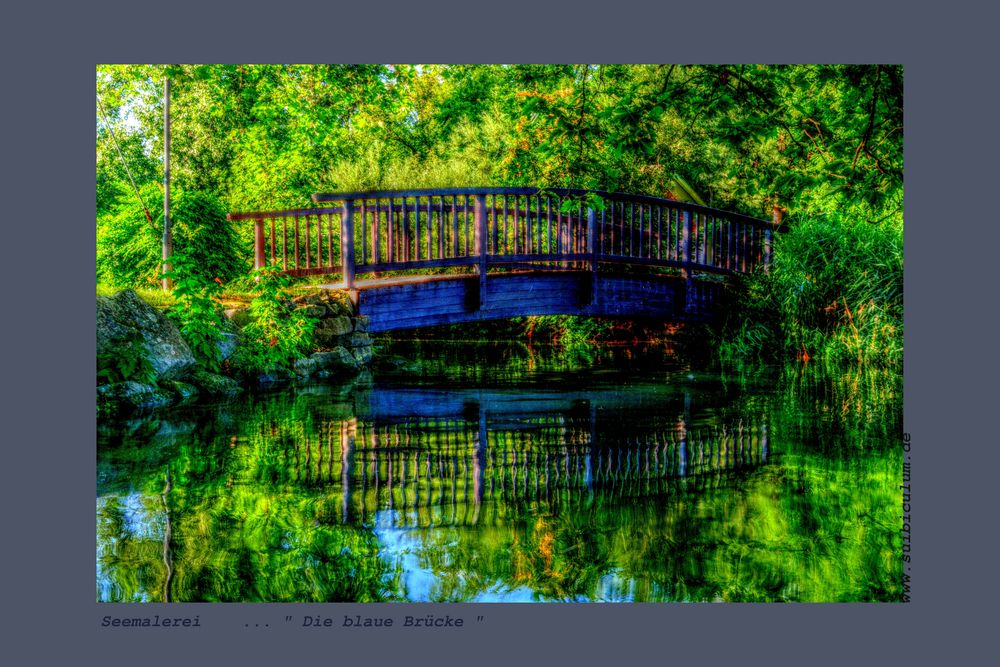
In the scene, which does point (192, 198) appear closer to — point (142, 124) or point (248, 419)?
point (142, 124)

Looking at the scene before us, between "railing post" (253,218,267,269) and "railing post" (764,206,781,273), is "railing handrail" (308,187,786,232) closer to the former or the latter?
"railing post" (764,206,781,273)

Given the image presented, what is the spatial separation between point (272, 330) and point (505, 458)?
385cm

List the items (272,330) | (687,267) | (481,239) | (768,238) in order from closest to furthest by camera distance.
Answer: (272,330)
(481,239)
(687,267)
(768,238)

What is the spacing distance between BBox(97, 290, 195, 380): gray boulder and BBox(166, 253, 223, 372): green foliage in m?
0.36

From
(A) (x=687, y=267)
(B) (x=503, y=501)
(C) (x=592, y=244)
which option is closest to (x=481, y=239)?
(C) (x=592, y=244)

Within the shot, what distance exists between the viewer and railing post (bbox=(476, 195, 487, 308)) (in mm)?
8727

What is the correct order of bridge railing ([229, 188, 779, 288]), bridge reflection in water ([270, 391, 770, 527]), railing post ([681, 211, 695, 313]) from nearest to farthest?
bridge reflection in water ([270, 391, 770, 527]), bridge railing ([229, 188, 779, 288]), railing post ([681, 211, 695, 313])

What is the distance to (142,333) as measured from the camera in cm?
639

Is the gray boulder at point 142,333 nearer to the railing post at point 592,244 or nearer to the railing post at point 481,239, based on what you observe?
the railing post at point 481,239

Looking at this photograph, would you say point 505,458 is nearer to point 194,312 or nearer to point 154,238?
point 194,312

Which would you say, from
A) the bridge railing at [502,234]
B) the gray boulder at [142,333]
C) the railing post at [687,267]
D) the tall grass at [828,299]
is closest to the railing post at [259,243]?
the bridge railing at [502,234]

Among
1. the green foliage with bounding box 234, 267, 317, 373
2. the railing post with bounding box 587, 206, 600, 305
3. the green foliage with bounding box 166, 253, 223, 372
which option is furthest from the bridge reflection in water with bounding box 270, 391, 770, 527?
the railing post with bounding box 587, 206, 600, 305

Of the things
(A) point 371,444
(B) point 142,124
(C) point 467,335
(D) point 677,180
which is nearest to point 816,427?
(A) point 371,444

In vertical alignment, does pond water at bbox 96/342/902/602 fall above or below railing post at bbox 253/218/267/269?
below
